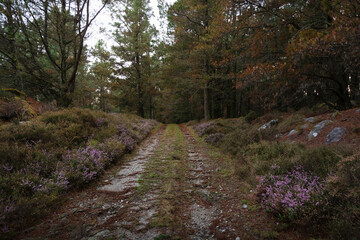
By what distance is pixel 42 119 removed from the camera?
6074 mm

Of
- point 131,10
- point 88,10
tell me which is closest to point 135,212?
point 88,10

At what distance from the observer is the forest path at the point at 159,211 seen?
230 centimetres

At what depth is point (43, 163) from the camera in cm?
385

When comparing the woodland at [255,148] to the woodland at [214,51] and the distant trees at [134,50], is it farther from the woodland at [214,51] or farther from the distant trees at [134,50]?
the distant trees at [134,50]

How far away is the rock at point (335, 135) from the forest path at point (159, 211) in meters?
3.09

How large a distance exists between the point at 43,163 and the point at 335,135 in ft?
25.7

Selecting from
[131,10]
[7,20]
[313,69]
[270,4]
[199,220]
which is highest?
[131,10]

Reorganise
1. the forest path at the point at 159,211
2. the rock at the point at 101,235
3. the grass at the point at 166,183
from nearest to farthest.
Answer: the rock at the point at 101,235 → the forest path at the point at 159,211 → the grass at the point at 166,183

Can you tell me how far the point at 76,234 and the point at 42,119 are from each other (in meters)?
5.53

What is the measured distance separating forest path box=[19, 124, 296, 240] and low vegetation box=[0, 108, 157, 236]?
305mm

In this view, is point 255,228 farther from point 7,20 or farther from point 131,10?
point 131,10

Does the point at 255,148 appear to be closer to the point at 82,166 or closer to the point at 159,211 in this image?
the point at 159,211

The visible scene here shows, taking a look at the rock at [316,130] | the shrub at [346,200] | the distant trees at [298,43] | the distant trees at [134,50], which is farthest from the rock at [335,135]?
the distant trees at [134,50]

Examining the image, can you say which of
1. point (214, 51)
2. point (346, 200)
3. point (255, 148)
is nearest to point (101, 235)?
point (346, 200)
